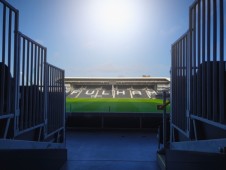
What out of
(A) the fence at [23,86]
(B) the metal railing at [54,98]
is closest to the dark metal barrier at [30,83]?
(A) the fence at [23,86]

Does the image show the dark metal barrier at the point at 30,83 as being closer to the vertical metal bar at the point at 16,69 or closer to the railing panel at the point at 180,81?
the vertical metal bar at the point at 16,69

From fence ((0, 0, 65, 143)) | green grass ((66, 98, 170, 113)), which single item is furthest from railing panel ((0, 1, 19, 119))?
green grass ((66, 98, 170, 113))

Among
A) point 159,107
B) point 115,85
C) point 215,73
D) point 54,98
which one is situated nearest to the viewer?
point 215,73

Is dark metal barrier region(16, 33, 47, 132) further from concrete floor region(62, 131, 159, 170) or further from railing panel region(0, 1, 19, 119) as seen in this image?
concrete floor region(62, 131, 159, 170)

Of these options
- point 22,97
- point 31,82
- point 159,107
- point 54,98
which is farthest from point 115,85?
point 22,97

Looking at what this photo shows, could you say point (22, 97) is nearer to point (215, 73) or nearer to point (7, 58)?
point (7, 58)

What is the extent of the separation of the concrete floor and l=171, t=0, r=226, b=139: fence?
10.2 feet

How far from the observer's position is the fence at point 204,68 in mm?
2521

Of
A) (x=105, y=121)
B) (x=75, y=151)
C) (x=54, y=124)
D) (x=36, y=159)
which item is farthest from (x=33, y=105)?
(x=105, y=121)

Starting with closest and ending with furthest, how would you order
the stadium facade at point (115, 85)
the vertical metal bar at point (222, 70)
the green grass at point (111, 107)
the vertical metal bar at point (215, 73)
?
the vertical metal bar at point (222, 70) < the vertical metal bar at point (215, 73) < the green grass at point (111, 107) < the stadium facade at point (115, 85)

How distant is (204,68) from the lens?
9.87ft

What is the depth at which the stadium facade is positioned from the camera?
4460cm

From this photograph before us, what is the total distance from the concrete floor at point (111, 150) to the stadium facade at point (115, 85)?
101 ft

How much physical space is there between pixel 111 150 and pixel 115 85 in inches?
1572
